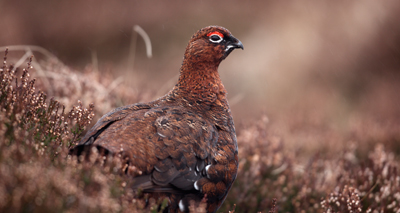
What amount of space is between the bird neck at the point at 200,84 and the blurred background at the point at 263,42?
6838 millimetres

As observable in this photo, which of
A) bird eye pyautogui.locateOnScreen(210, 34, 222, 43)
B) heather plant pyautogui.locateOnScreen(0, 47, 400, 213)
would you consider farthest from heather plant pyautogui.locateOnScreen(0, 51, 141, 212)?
bird eye pyautogui.locateOnScreen(210, 34, 222, 43)

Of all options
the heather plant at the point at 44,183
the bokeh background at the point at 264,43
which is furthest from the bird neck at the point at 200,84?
the bokeh background at the point at 264,43

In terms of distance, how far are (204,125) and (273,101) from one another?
30.0 feet

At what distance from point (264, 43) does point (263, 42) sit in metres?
0.05

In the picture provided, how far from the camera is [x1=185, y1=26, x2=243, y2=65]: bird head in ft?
13.8

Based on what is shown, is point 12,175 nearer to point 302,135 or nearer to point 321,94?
point 302,135

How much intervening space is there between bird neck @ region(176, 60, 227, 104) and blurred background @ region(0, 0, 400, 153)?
684cm

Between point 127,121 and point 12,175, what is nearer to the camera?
point 12,175

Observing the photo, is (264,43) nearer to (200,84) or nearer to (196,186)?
Answer: (200,84)

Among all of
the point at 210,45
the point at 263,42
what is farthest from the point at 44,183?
the point at 263,42

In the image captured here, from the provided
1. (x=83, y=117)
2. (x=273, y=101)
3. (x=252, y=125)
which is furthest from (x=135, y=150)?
(x=273, y=101)

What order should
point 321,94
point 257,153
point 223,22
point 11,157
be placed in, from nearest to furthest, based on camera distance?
point 11,157 < point 257,153 < point 321,94 < point 223,22

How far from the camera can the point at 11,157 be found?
2.06 meters

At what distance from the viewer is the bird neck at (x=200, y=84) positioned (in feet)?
13.0
